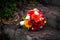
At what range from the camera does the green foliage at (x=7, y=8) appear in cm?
405

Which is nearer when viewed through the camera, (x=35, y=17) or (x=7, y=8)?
(x=35, y=17)

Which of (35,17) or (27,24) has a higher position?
(35,17)

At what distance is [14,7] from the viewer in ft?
13.7

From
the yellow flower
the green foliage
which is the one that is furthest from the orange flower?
the green foliage

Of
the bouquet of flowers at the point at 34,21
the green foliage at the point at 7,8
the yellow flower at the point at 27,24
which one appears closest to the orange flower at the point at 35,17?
the bouquet of flowers at the point at 34,21

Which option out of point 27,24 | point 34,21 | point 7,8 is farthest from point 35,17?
point 7,8

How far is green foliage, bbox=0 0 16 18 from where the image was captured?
4.05 metres

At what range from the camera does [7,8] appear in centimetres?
414

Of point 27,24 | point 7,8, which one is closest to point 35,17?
point 27,24

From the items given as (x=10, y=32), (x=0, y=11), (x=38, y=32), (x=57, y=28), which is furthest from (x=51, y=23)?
(x=0, y=11)

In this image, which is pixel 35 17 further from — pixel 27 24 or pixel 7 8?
pixel 7 8

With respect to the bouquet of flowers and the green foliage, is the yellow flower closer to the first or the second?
the bouquet of flowers

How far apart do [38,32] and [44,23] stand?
230 mm

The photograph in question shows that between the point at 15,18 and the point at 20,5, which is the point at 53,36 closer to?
the point at 15,18
